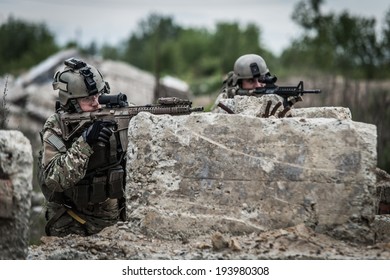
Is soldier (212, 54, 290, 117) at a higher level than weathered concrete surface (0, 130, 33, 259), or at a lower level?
higher

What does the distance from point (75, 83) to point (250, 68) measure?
2.99 meters

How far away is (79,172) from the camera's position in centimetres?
723

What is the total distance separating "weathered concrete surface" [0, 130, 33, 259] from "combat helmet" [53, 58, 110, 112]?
2068 millimetres

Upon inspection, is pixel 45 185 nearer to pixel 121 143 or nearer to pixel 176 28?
pixel 121 143

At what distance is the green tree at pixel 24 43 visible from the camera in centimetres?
4581

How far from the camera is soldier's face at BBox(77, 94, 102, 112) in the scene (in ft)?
25.5

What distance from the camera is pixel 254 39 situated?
4844 cm

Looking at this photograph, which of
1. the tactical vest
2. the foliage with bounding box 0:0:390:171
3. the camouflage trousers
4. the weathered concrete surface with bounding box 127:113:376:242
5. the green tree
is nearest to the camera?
the weathered concrete surface with bounding box 127:113:376:242

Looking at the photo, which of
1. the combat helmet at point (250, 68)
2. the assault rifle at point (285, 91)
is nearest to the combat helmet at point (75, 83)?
the assault rifle at point (285, 91)

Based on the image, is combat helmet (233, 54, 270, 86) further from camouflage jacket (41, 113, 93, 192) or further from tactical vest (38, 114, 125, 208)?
camouflage jacket (41, 113, 93, 192)

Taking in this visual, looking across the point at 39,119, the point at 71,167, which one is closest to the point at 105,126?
the point at 71,167

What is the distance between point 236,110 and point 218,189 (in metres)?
1.25

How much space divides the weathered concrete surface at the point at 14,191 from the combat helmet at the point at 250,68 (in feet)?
15.9

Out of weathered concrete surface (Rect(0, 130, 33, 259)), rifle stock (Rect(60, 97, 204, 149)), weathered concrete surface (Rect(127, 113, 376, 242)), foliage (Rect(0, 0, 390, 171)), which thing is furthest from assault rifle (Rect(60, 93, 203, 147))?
foliage (Rect(0, 0, 390, 171))
